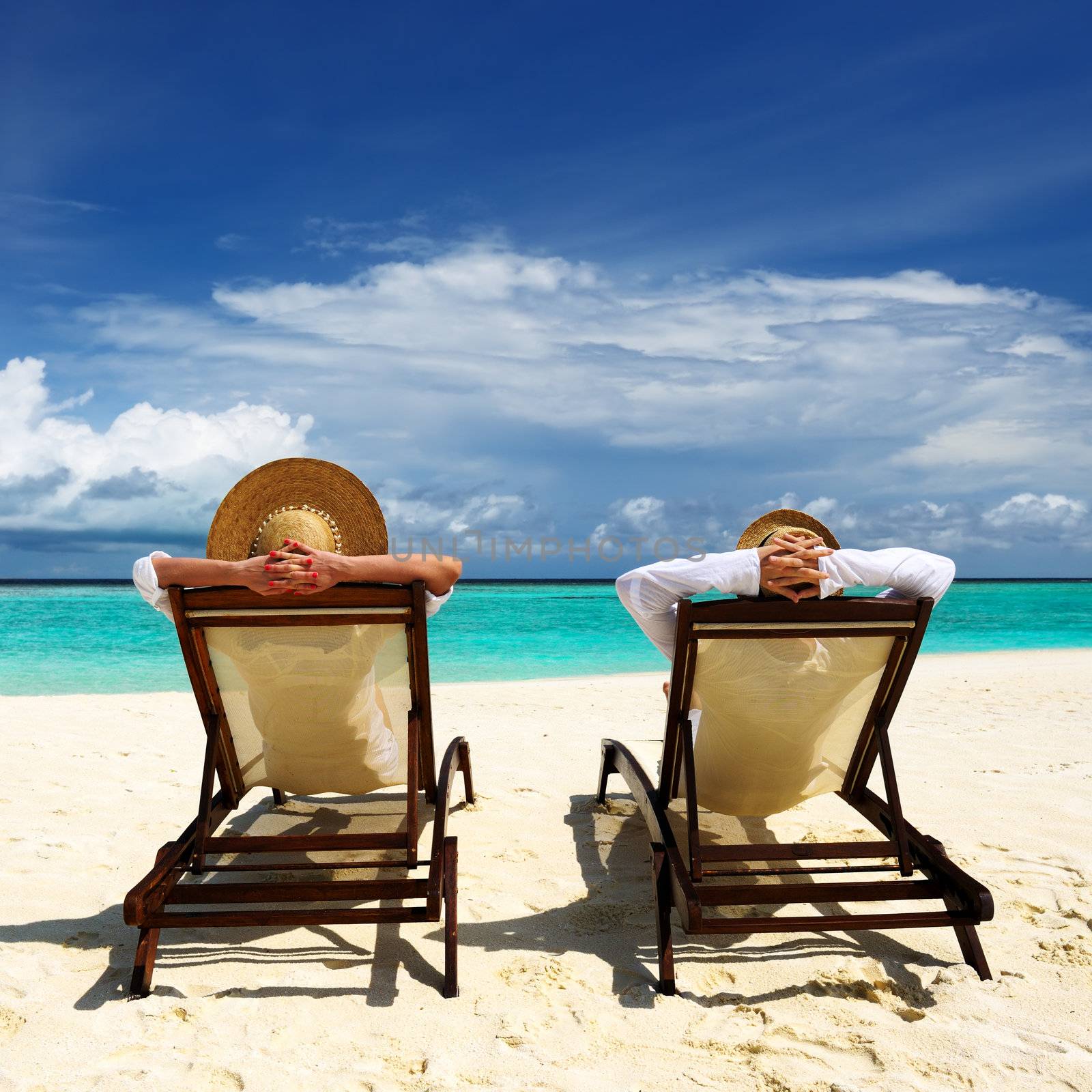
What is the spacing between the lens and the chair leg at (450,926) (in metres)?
2.60

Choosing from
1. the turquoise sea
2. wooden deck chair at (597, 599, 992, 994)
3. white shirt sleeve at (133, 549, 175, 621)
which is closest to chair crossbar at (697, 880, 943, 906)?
wooden deck chair at (597, 599, 992, 994)

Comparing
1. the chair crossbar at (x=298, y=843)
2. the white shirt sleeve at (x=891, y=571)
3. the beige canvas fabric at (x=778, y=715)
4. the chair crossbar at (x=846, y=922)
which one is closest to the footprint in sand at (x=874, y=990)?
the chair crossbar at (x=846, y=922)

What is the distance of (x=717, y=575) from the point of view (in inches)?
107

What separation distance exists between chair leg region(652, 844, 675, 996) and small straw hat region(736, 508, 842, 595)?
1.38 m

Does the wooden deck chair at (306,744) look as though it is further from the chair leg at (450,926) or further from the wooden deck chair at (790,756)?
the wooden deck chair at (790,756)

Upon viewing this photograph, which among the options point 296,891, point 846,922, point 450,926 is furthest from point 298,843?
point 846,922

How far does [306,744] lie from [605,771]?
1.74 m

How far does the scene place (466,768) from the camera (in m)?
4.36

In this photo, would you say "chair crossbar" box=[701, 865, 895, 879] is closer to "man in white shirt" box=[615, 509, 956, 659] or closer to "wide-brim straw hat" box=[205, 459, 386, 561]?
"man in white shirt" box=[615, 509, 956, 659]

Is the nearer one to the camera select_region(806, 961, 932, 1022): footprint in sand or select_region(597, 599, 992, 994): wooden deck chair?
select_region(806, 961, 932, 1022): footprint in sand

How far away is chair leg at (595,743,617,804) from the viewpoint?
13.8 ft

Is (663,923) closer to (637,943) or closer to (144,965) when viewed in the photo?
(637,943)

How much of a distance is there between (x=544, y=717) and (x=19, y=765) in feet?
13.6

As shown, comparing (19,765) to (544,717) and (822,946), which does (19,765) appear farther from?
(822,946)
